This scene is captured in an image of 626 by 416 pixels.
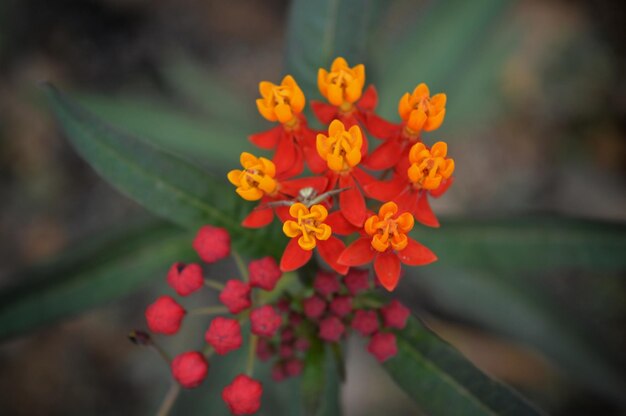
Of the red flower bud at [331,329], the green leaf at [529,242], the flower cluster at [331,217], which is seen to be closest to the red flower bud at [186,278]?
the flower cluster at [331,217]

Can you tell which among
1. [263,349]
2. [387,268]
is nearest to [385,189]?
[387,268]

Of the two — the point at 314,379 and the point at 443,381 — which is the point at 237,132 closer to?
the point at 314,379

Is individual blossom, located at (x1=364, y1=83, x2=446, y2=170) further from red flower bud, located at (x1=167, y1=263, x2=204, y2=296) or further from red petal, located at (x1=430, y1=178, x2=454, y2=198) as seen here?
red flower bud, located at (x1=167, y1=263, x2=204, y2=296)

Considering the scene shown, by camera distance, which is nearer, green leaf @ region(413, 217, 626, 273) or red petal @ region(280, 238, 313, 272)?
red petal @ region(280, 238, 313, 272)

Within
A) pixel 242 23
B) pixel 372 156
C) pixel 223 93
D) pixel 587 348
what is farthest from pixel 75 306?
pixel 242 23

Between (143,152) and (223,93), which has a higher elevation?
(143,152)

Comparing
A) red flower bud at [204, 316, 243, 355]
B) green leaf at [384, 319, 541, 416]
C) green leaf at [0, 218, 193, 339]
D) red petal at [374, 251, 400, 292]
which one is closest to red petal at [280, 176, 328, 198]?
red petal at [374, 251, 400, 292]

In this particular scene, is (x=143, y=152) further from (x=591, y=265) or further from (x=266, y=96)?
(x=591, y=265)
